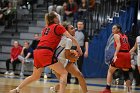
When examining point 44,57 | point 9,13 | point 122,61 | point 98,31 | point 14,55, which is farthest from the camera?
point 9,13

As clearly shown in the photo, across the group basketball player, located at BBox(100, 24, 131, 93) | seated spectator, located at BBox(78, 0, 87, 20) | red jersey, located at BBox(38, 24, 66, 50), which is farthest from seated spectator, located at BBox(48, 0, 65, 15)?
red jersey, located at BBox(38, 24, 66, 50)

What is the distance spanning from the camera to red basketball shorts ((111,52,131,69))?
1102cm

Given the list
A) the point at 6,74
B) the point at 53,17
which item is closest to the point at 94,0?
the point at 6,74

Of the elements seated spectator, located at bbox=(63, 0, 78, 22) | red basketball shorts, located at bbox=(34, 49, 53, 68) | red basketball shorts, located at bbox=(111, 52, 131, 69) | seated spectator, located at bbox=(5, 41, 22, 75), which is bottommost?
seated spectator, located at bbox=(5, 41, 22, 75)

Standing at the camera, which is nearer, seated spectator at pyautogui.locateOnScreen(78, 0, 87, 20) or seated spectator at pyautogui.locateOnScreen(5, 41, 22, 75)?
seated spectator at pyautogui.locateOnScreen(5, 41, 22, 75)

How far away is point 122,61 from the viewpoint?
437 inches

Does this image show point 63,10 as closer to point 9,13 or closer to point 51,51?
point 9,13

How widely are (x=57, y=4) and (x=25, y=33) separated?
1.96 metres

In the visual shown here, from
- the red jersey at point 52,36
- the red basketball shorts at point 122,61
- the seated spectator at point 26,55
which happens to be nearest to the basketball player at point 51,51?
the red jersey at point 52,36

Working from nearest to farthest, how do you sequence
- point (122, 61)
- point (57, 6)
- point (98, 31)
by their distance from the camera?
point (122, 61)
point (98, 31)
point (57, 6)

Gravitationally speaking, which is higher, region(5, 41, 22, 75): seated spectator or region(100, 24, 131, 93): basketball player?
region(100, 24, 131, 93): basketball player

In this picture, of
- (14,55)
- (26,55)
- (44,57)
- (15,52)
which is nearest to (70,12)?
(26,55)

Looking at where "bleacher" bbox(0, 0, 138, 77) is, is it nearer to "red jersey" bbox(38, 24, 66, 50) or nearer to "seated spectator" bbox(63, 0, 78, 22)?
"seated spectator" bbox(63, 0, 78, 22)

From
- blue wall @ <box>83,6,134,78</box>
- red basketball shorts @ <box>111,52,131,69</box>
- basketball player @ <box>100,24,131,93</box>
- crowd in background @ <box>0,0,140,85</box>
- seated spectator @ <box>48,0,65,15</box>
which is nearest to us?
basketball player @ <box>100,24,131,93</box>
